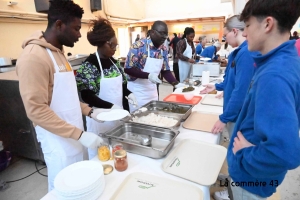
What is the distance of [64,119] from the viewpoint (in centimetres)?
115

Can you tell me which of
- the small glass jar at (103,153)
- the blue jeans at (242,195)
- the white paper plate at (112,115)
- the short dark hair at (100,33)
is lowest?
the blue jeans at (242,195)

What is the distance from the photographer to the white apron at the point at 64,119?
108 centimetres

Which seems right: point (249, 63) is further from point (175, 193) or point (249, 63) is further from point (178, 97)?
point (178, 97)

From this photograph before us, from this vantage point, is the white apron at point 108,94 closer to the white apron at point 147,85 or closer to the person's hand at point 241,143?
the white apron at point 147,85

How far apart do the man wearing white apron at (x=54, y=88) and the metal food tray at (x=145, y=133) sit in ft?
0.43

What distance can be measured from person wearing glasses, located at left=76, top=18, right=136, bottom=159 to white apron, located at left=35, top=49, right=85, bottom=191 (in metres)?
0.31

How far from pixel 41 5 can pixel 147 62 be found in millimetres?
3195

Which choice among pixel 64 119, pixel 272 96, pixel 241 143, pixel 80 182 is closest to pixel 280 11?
pixel 272 96

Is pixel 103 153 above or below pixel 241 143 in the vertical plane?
below

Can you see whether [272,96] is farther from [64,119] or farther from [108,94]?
[108,94]

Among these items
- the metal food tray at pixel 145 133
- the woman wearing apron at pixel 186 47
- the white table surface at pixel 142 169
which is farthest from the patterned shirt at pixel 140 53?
the woman wearing apron at pixel 186 47

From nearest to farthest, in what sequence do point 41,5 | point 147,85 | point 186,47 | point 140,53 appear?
point 140,53 → point 147,85 → point 41,5 → point 186,47

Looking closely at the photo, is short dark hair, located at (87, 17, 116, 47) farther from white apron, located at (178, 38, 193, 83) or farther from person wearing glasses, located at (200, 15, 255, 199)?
white apron, located at (178, 38, 193, 83)

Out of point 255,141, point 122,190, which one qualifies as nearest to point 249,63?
point 255,141
